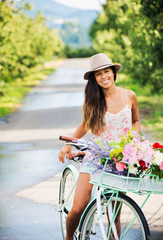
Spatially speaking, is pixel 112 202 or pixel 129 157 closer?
pixel 129 157

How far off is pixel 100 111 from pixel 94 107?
0.07 m

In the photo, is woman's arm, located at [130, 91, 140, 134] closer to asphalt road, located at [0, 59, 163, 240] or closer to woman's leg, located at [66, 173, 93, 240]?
asphalt road, located at [0, 59, 163, 240]

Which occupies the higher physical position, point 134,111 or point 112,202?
point 134,111

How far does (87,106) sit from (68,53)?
76824mm

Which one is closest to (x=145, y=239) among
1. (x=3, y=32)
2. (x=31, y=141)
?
(x=31, y=141)

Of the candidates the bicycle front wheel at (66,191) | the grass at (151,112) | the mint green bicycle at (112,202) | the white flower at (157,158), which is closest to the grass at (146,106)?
the grass at (151,112)

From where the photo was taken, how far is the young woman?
342 centimetres

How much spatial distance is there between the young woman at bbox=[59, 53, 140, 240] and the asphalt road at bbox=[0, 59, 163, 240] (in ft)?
1.37

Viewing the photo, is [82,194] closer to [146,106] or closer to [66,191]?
[66,191]

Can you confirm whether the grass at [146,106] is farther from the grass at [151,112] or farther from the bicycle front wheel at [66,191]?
the bicycle front wheel at [66,191]

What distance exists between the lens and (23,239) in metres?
4.45

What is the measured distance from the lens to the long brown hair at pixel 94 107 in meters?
3.50

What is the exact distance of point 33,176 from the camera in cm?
691

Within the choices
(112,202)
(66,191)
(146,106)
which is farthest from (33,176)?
(146,106)
